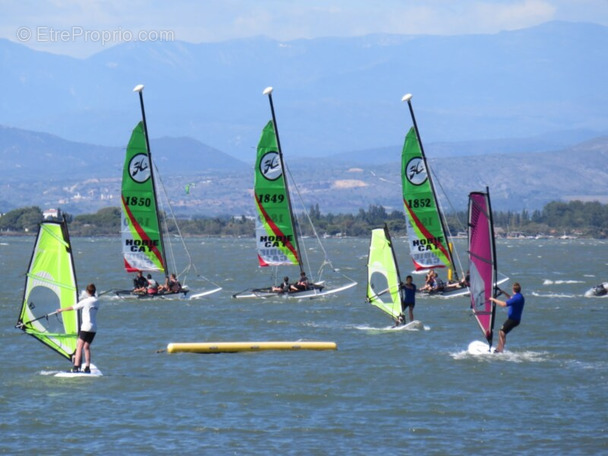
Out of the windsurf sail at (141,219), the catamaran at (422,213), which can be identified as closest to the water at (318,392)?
the catamaran at (422,213)

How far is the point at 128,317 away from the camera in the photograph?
45.5m

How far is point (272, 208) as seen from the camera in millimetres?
55062

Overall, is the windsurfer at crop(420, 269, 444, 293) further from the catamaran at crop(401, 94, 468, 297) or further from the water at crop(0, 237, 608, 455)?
the water at crop(0, 237, 608, 455)

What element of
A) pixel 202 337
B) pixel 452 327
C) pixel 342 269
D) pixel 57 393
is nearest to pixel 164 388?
pixel 57 393

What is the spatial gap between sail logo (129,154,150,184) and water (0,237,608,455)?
11194mm

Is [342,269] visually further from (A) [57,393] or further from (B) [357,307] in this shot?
(A) [57,393]

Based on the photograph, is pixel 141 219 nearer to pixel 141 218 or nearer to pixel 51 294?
pixel 141 218

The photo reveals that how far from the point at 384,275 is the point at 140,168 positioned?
18.6 metres

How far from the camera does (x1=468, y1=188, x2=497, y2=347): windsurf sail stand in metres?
30.0

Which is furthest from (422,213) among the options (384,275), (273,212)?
(384,275)

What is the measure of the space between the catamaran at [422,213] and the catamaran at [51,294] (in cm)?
2682

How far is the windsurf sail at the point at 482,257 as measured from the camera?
30.0 m

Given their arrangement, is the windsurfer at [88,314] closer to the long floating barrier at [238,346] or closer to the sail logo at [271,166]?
the long floating barrier at [238,346]

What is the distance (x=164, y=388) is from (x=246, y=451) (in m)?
6.30
